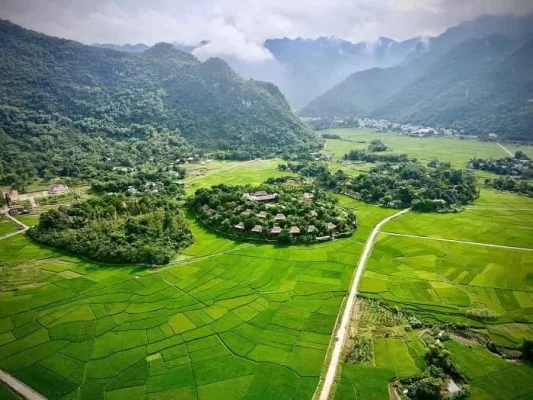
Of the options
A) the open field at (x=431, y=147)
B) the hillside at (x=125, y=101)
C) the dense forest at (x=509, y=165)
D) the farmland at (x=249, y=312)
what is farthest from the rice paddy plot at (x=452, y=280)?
the hillside at (x=125, y=101)

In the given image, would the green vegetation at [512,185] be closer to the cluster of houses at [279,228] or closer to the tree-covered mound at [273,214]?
the tree-covered mound at [273,214]

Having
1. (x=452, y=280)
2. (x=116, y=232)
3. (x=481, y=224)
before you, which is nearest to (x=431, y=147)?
(x=481, y=224)

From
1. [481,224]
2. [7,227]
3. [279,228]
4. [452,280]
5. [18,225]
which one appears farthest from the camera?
[18,225]

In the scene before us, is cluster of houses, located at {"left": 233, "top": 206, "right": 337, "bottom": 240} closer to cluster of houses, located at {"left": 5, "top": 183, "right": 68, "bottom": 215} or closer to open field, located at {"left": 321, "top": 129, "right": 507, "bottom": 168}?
cluster of houses, located at {"left": 5, "top": 183, "right": 68, "bottom": 215}

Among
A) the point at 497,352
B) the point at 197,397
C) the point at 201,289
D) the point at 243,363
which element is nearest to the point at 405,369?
the point at 497,352

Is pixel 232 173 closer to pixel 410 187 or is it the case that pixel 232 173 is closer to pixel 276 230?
pixel 410 187

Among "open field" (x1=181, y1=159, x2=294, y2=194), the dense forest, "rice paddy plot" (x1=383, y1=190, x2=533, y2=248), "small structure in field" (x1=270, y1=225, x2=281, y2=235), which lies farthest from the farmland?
the dense forest
